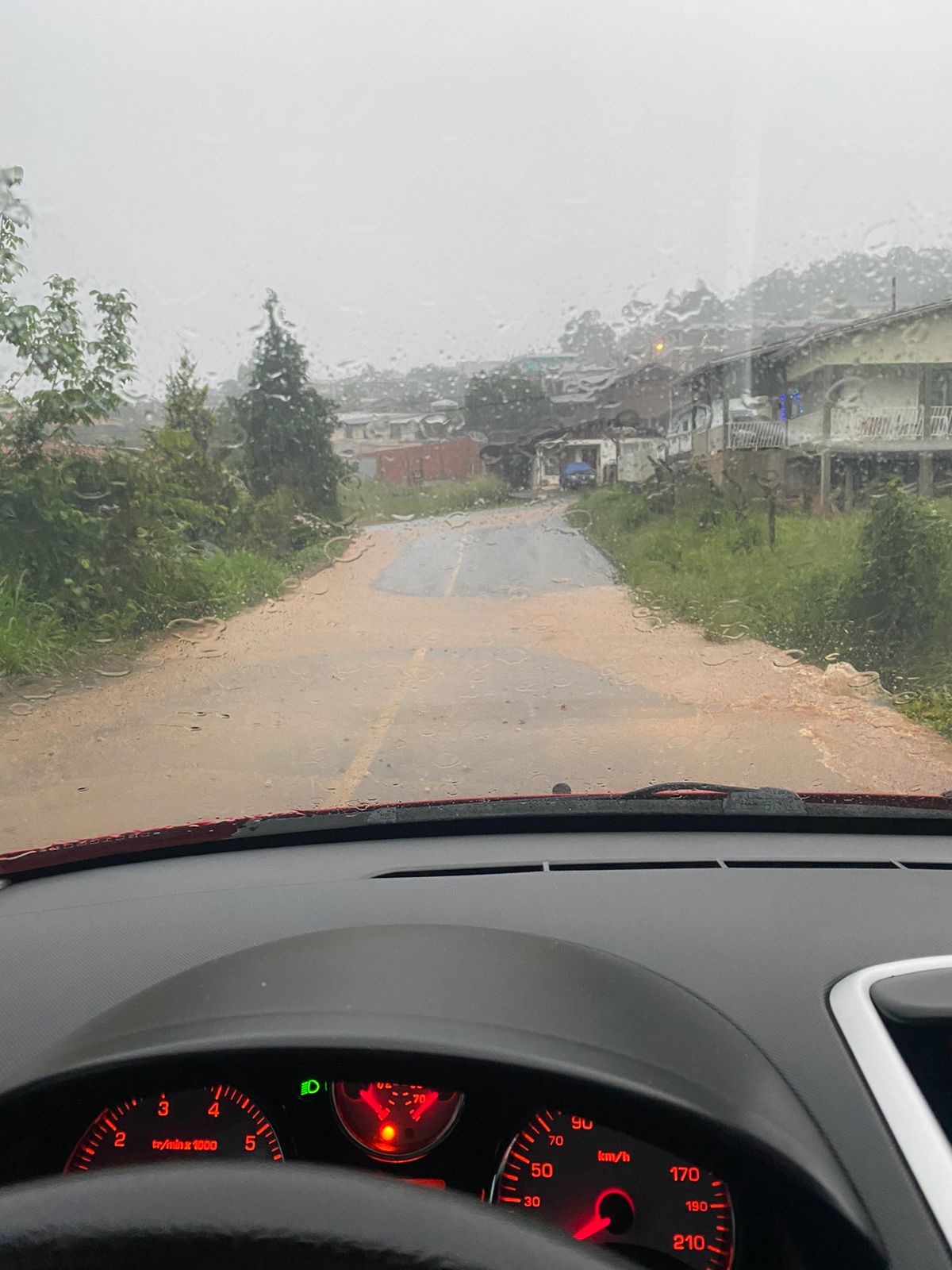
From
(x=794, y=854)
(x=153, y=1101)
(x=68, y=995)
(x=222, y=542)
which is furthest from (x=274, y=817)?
(x=222, y=542)

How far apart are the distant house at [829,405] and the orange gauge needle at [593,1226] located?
4.70 metres

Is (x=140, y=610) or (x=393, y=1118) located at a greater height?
(x=140, y=610)

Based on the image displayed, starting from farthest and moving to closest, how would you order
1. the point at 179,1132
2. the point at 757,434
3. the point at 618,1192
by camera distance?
the point at 757,434 < the point at 179,1132 < the point at 618,1192

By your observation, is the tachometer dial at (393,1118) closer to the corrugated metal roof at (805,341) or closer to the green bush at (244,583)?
the green bush at (244,583)

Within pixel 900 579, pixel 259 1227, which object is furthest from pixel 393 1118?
pixel 900 579

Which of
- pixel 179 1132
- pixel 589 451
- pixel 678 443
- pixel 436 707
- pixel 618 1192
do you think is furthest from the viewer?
pixel 678 443

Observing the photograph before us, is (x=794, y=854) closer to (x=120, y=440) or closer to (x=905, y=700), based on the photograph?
(x=905, y=700)

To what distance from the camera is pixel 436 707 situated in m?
5.21

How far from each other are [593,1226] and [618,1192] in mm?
75

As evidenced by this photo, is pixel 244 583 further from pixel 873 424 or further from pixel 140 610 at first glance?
pixel 873 424

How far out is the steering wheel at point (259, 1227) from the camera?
1224 millimetres

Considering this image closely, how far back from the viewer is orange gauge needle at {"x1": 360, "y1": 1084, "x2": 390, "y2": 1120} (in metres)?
2.06

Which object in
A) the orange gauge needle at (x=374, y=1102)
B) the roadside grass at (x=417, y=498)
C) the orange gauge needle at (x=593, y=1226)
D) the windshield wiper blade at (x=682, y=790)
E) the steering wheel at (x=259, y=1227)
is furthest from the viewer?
the roadside grass at (x=417, y=498)

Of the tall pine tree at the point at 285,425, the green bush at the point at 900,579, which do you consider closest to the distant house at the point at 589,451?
the tall pine tree at the point at 285,425
